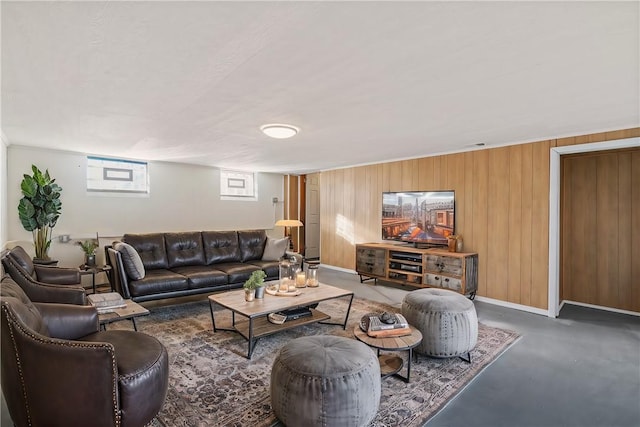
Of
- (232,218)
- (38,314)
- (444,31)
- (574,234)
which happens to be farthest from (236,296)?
(574,234)

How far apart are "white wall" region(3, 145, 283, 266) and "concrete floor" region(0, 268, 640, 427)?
3.69 meters

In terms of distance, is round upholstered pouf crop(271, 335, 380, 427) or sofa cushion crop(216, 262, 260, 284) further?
sofa cushion crop(216, 262, 260, 284)

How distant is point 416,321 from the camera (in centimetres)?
282

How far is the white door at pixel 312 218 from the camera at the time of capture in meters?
8.85

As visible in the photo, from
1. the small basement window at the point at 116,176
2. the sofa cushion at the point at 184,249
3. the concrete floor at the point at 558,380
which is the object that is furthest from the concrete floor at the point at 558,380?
the small basement window at the point at 116,176

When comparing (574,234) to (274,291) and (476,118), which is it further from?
(274,291)

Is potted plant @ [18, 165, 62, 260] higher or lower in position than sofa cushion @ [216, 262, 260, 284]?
higher

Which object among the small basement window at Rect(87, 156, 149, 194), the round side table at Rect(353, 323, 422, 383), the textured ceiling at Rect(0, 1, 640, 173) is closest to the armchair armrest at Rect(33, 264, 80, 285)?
the textured ceiling at Rect(0, 1, 640, 173)

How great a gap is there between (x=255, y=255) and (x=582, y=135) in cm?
477

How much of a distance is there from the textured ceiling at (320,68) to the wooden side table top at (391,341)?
6.06ft

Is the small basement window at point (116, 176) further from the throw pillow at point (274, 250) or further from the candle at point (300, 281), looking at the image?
the candle at point (300, 281)

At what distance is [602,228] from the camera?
14.4 feet

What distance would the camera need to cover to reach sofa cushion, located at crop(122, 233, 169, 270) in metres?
4.55

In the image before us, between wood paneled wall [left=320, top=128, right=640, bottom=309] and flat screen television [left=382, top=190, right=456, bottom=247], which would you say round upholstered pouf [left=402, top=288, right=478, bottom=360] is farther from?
flat screen television [left=382, top=190, right=456, bottom=247]
